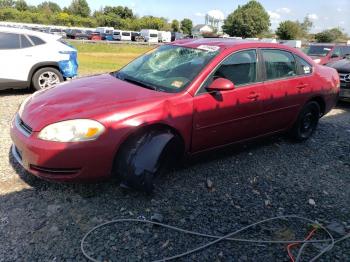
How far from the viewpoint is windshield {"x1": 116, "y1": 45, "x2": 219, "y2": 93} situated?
→ 434cm

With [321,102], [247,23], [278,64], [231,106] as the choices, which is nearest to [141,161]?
[231,106]

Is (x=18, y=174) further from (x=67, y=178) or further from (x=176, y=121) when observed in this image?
(x=176, y=121)

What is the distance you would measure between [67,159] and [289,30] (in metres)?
74.3

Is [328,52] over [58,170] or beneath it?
over

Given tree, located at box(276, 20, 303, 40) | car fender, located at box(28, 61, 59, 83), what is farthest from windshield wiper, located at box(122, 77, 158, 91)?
tree, located at box(276, 20, 303, 40)

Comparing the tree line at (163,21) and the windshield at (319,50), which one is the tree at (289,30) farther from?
the windshield at (319,50)

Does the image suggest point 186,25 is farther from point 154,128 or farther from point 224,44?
point 154,128

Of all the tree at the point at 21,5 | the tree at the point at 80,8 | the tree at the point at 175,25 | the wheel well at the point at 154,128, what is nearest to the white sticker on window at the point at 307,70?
the wheel well at the point at 154,128

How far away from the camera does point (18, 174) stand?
13.9 ft

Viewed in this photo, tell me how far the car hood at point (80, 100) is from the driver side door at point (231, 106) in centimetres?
55

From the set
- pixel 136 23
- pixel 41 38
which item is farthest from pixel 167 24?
pixel 41 38

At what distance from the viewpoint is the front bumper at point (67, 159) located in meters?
3.49

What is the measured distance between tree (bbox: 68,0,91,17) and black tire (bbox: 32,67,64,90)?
112 metres

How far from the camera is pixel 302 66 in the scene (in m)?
5.67
